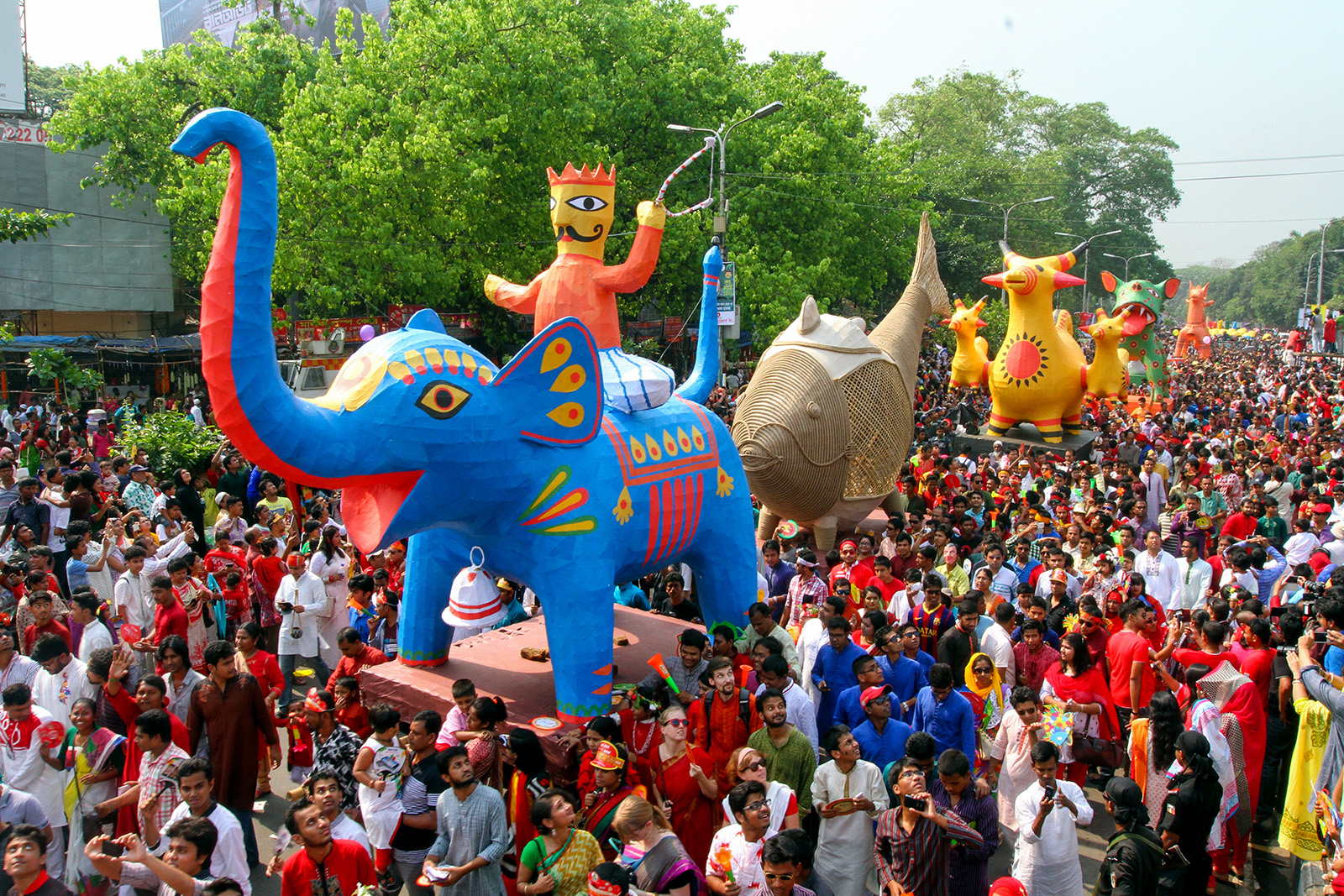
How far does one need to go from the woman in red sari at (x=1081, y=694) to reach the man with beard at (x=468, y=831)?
291 cm

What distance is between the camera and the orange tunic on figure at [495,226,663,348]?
26.3 ft

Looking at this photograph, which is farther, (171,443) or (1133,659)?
(171,443)

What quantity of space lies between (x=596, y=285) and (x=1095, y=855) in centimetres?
524

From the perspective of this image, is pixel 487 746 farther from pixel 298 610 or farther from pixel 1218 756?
pixel 1218 756

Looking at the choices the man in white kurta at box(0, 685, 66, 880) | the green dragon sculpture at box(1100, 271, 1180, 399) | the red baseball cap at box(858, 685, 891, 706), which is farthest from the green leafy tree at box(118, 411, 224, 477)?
the green dragon sculpture at box(1100, 271, 1180, 399)

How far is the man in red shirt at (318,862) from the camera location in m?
3.61

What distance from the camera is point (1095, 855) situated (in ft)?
17.8

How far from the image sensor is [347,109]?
1669cm

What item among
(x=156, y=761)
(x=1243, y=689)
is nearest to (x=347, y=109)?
(x=156, y=761)

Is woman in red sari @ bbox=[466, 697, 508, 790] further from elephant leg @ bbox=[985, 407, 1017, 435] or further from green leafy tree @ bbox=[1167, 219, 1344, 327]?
green leafy tree @ bbox=[1167, 219, 1344, 327]

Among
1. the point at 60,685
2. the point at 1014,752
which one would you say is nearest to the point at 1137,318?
the point at 1014,752

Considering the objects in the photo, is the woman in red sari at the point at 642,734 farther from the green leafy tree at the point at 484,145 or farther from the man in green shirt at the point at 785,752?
the green leafy tree at the point at 484,145

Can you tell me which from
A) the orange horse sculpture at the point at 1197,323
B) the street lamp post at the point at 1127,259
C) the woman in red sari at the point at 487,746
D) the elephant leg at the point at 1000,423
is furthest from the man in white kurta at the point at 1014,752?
the street lamp post at the point at 1127,259

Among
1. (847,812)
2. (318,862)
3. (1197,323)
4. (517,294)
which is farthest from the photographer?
(1197,323)
